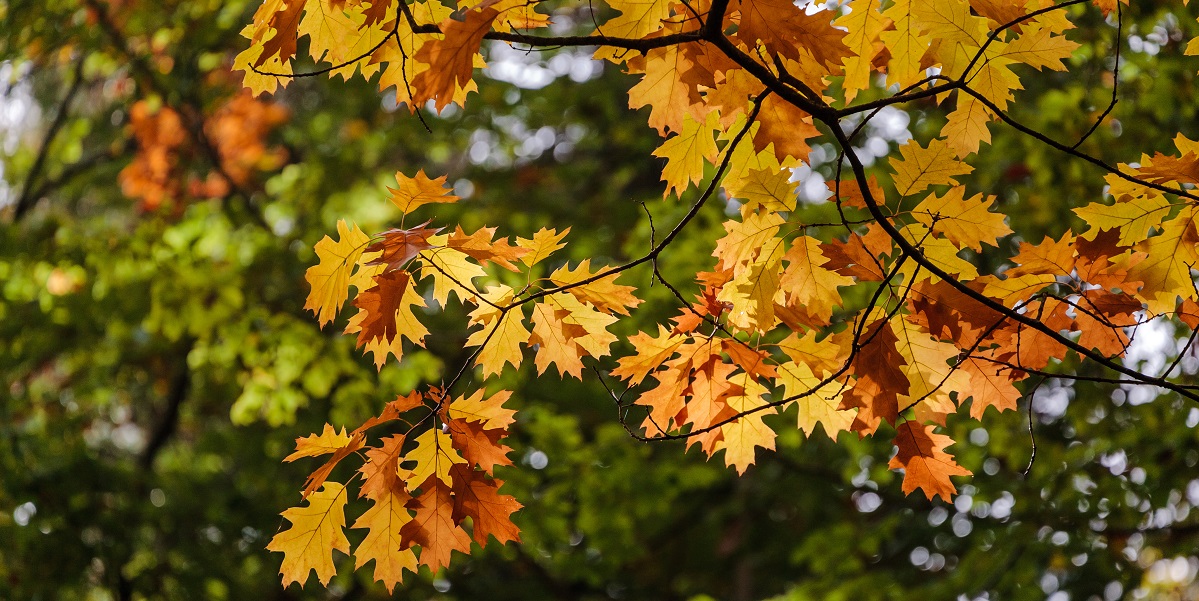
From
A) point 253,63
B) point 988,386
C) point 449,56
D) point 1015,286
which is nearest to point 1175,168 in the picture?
point 1015,286

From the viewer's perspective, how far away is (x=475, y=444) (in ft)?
6.06

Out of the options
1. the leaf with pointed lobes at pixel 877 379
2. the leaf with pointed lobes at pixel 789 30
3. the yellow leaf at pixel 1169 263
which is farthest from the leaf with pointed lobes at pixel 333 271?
the yellow leaf at pixel 1169 263

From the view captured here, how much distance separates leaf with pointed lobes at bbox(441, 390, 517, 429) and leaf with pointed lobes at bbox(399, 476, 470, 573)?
6.3 inches

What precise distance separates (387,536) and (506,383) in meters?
2.52

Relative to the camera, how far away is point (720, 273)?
2018 mm

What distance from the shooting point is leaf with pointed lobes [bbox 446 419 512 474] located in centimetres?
184

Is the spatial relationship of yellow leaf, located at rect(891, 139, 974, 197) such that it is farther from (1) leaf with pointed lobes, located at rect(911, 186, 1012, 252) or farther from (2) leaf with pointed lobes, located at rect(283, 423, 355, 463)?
(2) leaf with pointed lobes, located at rect(283, 423, 355, 463)

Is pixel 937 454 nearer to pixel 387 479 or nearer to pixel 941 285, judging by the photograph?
pixel 941 285

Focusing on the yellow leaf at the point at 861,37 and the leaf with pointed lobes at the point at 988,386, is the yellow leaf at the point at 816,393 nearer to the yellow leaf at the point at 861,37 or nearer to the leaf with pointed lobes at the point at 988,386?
the leaf with pointed lobes at the point at 988,386

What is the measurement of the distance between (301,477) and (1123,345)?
4948 mm

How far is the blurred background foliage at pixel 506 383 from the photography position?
395 cm

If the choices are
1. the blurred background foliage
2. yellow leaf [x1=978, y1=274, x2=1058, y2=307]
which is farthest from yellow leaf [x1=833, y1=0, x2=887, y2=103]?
the blurred background foliage

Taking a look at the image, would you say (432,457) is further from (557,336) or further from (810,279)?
(810,279)

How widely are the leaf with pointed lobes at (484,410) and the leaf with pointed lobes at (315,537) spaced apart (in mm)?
306
